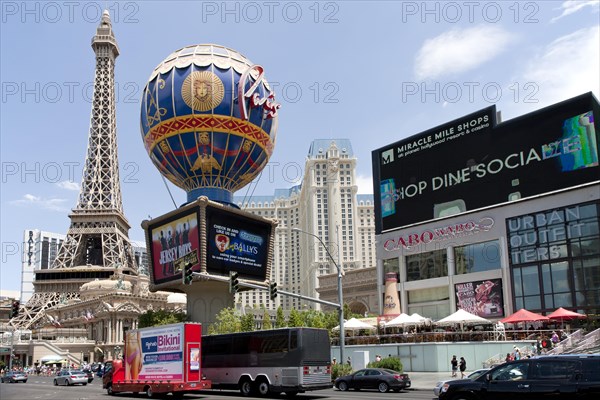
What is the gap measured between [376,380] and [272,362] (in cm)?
576

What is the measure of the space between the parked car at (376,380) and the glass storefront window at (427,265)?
94.9ft

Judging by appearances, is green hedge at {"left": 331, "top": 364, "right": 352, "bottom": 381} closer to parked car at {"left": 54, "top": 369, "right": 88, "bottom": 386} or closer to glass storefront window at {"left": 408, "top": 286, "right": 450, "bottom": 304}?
parked car at {"left": 54, "top": 369, "right": 88, "bottom": 386}

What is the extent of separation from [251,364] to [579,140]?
33582 mm

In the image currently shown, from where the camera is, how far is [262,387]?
2691 centimetres

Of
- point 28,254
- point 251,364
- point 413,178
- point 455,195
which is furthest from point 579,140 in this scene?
point 28,254

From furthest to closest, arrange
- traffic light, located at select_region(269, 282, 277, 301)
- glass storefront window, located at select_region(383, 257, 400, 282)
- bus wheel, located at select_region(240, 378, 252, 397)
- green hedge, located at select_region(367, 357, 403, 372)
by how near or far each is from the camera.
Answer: glass storefront window, located at select_region(383, 257, 400, 282) → green hedge, located at select_region(367, 357, 403, 372) → traffic light, located at select_region(269, 282, 277, 301) → bus wheel, located at select_region(240, 378, 252, 397)

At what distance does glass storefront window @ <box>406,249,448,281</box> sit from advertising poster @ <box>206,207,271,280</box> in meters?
15.6

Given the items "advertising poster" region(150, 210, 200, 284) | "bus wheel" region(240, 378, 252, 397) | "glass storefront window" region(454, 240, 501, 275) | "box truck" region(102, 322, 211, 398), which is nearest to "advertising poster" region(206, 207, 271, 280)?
"advertising poster" region(150, 210, 200, 284)

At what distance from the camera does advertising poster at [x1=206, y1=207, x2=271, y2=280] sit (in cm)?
4956

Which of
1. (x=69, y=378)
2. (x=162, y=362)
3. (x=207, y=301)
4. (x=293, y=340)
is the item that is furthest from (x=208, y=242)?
(x=293, y=340)

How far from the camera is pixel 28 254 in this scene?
566 ft

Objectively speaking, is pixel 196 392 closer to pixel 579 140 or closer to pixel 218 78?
pixel 218 78

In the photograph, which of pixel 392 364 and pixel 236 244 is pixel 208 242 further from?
pixel 392 364

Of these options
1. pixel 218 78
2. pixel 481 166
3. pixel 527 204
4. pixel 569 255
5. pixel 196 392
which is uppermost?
pixel 218 78
